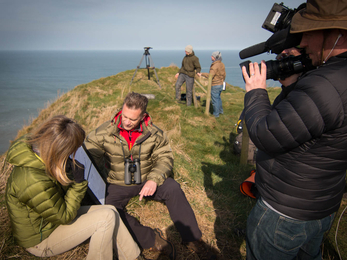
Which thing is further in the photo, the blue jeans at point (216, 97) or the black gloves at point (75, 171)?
the blue jeans at point (216, 97)

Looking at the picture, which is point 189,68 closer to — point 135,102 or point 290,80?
point 135,102

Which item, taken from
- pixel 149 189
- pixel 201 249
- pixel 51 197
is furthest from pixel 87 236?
pixel 201 249

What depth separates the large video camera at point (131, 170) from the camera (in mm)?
2645

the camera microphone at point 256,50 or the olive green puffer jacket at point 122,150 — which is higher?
the camera microphone at point 256,50

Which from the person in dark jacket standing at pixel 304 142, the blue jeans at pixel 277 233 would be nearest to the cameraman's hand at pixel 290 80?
the person in dark jacket standing at pixel 304 142

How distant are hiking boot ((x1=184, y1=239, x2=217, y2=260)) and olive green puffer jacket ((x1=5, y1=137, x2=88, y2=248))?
1301mm

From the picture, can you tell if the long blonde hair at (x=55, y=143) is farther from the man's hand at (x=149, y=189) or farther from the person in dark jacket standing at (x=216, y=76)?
the person in dark jacket standing at (x=216, y=76)

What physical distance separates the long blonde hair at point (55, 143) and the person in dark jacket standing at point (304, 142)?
140 cm

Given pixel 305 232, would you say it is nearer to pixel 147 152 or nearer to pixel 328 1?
pixel 328 1

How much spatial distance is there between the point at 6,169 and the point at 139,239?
7.61ft

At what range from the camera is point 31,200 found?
1670mm

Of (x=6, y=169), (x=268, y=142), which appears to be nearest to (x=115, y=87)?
(x=6, y=169)

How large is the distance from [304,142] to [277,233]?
61cm

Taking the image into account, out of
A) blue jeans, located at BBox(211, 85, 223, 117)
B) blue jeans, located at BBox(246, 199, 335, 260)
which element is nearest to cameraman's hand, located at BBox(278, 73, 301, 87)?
blue jeans, located at BBox(246, 199, 335, 260)
